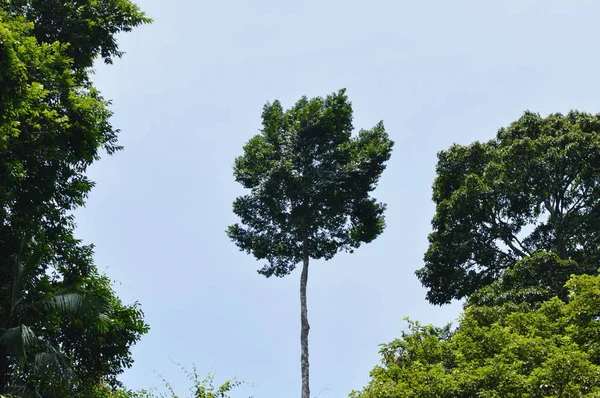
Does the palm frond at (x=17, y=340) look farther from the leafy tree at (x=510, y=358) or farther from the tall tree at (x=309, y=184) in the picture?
the tall tree at (x=309, y=184)

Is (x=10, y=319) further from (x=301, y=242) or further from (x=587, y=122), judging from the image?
(x=587, y=122)

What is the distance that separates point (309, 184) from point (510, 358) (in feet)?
45.0

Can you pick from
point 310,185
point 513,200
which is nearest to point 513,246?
point 513,200

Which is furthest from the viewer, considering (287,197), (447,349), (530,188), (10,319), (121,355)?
(287,197)

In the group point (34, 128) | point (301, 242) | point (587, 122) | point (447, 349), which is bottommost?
point (447, 349)

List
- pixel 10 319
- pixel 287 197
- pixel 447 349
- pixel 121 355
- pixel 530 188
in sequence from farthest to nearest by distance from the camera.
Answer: pixel 287 197 < pixel 530 188 < pixel 121 355 < pixel 447 349 < pixel 10 319

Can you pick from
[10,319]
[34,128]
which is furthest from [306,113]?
[10,319]

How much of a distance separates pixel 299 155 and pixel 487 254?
9227 millimetres

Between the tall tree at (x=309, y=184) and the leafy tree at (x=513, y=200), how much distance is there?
3.60 m

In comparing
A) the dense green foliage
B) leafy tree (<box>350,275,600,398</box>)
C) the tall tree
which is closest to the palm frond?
the dense green foliage

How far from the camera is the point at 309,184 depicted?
25.8 m

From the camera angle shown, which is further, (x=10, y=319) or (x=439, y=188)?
(x=439, y=188)

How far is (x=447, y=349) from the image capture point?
1515cm

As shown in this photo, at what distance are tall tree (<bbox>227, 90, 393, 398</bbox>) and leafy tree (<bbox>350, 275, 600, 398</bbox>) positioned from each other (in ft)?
35.2
